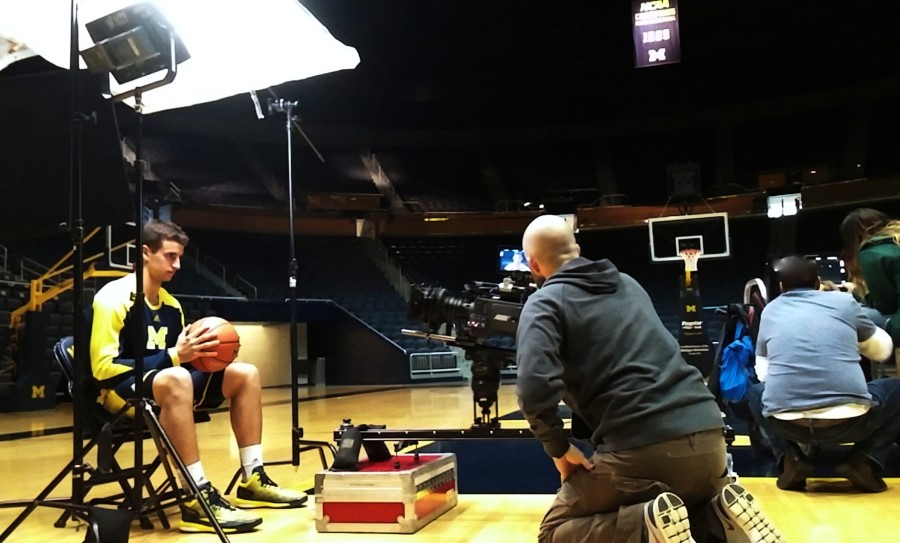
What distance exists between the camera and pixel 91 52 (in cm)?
238

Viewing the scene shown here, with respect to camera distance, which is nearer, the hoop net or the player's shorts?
the player's shorts

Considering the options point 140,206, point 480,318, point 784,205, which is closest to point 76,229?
point 140,206

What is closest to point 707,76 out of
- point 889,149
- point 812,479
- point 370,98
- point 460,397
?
point 889,149

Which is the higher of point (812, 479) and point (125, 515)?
point (125, 515)

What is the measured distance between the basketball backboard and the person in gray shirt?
8.09 m

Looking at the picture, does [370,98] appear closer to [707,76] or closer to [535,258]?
[707,76]

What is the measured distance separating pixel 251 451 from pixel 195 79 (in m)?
1.61

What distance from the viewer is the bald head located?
83.4 inches

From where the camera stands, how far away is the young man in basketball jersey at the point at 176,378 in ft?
9.29

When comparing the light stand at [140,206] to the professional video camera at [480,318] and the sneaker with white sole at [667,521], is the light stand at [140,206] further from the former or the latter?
the sneaker with white sole at [667,521]

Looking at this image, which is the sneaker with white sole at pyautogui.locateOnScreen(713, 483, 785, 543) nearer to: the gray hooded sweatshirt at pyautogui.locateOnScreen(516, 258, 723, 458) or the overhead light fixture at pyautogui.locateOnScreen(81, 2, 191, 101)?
the gray hooded sweatshirt at pyautogui.locateOnScreen(516, 258, 723, 458)

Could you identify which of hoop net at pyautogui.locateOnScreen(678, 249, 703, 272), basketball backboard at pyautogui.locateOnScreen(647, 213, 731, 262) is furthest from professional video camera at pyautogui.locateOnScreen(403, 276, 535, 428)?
basketball backboard at pyautogui.locateOnScreen(647, 213, 731, 262)

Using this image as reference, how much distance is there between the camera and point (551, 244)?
6.95 feet

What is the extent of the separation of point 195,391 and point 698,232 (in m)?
11.4
